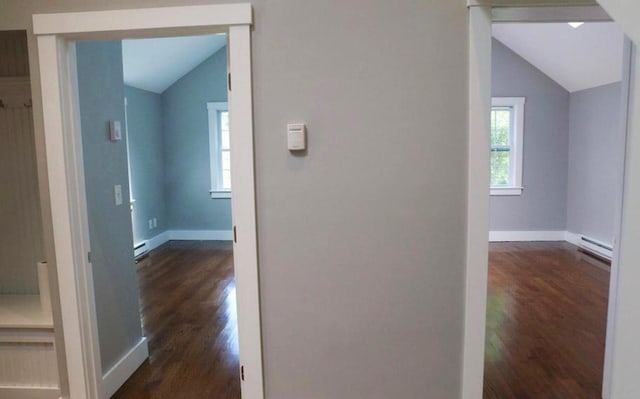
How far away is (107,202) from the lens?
7.63 ft

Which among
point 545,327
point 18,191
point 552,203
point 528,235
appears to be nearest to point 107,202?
point 18,191

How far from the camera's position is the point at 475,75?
1691 millimetres

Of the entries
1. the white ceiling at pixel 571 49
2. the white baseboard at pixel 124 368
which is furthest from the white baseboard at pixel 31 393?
the white ceiling at pixel 571 49

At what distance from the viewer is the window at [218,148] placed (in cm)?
611

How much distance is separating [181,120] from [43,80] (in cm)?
438

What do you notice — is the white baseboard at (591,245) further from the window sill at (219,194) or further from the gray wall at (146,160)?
the gray wall at (146,160)

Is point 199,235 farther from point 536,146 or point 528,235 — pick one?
point 536,146

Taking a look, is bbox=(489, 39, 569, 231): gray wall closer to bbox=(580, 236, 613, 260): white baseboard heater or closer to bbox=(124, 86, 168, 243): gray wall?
bbox=(580, 236, 613, 260): white baseboard heater

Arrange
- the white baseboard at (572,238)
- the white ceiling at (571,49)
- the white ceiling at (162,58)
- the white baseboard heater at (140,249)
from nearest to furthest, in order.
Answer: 1. the white ceiling at (571,49)
2. the white ceiling at (162,58)
3. the white baseboard heater at (140,249)
4. the white baseboard at (572,238)

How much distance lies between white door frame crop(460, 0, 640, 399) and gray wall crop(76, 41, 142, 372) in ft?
6.58

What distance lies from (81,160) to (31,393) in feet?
4.47

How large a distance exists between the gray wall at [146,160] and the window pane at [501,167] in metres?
5.20

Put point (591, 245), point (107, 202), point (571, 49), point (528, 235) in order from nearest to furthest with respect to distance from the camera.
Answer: point (107, 202), point (571, 49), point (591, 245), point (528, 235)

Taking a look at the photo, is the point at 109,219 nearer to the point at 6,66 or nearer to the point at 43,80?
the point at 43,80
